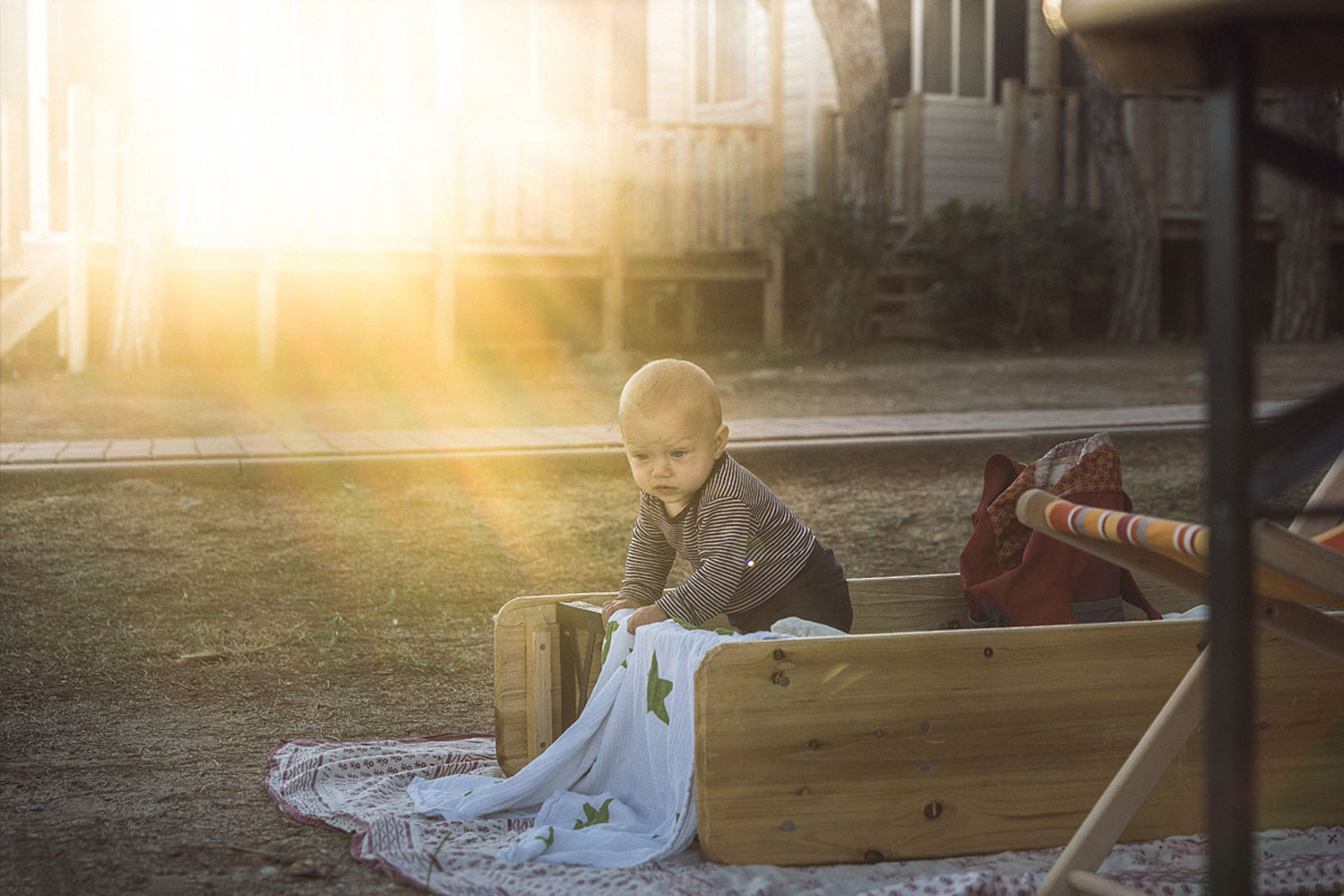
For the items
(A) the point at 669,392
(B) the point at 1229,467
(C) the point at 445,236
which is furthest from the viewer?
(C) the point at 445,236

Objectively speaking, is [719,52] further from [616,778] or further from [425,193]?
[616,778]

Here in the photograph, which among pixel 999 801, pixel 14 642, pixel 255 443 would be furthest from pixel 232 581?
pixel 999 801

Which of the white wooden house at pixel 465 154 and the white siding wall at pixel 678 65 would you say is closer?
the white wooden house at pixel 465 154

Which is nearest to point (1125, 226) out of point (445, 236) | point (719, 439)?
point (445, 236)

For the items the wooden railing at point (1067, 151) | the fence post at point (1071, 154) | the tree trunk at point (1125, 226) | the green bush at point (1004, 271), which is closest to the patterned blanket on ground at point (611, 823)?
the green bush at point (1004, 271)

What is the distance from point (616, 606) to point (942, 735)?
0.86m

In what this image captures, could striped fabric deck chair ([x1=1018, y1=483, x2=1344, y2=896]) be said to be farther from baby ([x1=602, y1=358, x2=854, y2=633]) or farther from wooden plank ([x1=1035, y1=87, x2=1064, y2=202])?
wooden plank ([x1=1035, y1=87, x2=1064, y2=202])

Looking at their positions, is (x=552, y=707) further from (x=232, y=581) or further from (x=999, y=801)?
(x=232, y=581)

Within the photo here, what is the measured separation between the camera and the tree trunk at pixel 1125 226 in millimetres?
14398

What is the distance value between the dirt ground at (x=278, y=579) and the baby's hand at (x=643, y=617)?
73 centimetres

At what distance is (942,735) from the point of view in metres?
2.81

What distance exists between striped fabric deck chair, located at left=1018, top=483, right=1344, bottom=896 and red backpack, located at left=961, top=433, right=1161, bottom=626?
688 millimetres

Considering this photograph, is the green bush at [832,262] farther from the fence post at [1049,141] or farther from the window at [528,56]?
the window at [528,56]

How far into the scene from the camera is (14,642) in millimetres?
4590
